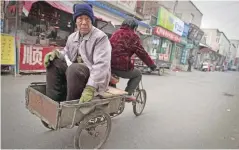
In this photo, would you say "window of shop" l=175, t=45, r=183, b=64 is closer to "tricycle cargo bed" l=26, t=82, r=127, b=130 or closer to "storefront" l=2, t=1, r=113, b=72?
"storefront" l=2, t=1, r=113, b=72

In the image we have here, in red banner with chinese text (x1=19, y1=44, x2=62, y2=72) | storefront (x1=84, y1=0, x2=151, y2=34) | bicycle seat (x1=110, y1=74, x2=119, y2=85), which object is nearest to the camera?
bicycle seat (x1=110, y1=74, x2=119, y2=85)

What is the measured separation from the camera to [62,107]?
2.17 meters

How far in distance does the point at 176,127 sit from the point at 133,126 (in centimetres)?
89

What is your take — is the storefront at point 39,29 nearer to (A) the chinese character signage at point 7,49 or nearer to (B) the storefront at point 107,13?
(A) the chinese character signage at point 7,49

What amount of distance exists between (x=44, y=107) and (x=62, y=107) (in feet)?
1.16

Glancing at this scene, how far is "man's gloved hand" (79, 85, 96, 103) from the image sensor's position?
2.33 metres

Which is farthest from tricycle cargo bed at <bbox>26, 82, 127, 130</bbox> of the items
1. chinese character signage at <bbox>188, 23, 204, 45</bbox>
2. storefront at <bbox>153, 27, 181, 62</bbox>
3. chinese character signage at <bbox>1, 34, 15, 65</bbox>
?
chinese character signage at <bbox>188, 23, 204, 45</bbox>

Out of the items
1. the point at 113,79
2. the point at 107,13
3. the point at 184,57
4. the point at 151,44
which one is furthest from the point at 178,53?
the point at 113,79

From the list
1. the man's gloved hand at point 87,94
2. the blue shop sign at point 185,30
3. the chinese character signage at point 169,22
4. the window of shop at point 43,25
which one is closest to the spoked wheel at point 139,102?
the man's gloved hand at point 87,94

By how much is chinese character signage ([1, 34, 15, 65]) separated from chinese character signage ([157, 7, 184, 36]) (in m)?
14.2

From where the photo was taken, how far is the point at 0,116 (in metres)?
3.56

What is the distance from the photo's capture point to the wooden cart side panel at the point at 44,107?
2215 mm

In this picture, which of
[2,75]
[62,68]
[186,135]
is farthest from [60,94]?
[2,75]

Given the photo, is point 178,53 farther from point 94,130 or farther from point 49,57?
point 49,57
